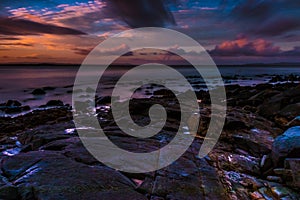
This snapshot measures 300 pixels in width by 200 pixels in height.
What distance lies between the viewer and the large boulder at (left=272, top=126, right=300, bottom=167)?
5211 mm

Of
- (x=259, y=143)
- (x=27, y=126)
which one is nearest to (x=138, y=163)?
(x=259, y=143)

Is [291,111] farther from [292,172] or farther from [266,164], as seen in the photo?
[292,172]

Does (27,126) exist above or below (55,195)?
below

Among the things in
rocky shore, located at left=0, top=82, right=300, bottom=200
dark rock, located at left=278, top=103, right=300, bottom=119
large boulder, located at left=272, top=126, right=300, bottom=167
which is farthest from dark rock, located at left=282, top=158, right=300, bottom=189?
dark rock, located at left=278, top=103, right=300, bottom=119

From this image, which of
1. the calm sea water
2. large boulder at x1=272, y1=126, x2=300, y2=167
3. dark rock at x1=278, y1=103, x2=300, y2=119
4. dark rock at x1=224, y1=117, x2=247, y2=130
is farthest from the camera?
the calm sea water

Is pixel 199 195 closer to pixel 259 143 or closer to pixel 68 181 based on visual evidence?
pixel 68 181

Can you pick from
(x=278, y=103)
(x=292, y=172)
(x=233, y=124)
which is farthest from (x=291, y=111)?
(x=292, y=172)

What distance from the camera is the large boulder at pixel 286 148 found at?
521 cm

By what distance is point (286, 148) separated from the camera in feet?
17.4

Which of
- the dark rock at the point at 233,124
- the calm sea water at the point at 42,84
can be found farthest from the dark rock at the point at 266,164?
the calm sea water at the point at 42,84

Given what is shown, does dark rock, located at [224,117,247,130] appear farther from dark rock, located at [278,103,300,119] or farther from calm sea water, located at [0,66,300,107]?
calm sea water, located at [0,66,300,107]

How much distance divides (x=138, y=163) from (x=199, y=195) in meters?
1.59

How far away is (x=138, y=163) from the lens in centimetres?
521

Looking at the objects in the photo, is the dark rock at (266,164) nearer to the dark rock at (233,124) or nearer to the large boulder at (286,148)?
the large boulder at (286,148)
